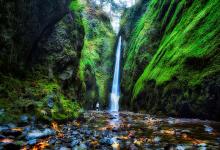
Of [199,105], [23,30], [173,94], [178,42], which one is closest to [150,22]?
[178,42]

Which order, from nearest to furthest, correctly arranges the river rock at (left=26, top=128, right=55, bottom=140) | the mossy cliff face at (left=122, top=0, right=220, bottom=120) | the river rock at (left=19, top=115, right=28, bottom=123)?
the river rock at (left=26, top=128, right=55, bottom=140), the river rock at (left=19, top=115, right=28, bottom=123), the mossy cliff face at (left=122, top=0, right=220, bottom=120)

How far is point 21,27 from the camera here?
23.3ft

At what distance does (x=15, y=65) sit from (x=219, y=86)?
23.6 feet

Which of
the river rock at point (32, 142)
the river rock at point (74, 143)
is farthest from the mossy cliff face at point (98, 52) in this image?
the river rock at point (32, 142)

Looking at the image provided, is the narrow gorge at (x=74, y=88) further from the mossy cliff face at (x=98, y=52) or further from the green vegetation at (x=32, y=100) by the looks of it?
the mossy cliff face at (x=98, y=52)

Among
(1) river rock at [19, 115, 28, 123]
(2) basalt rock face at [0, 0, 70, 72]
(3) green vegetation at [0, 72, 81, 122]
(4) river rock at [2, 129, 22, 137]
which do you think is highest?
(2) basalt rock face at [0, 0, 70, 72]

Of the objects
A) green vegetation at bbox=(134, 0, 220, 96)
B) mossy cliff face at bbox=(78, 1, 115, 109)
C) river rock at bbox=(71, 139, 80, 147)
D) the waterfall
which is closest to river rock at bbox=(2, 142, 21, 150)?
river rock at bbox=(71, 139, 80, 147)

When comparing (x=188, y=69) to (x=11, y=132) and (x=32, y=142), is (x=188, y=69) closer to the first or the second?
(x=32, y=142)

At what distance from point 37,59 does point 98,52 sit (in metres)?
28.8

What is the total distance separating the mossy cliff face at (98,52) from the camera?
2659 centimetres

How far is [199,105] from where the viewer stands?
9.07m

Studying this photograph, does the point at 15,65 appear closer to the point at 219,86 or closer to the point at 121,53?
the point at 219,86

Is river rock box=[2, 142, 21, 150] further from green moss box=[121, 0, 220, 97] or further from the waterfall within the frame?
the waterfall

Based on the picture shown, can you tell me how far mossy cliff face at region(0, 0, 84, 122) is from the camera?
6.16 meters
